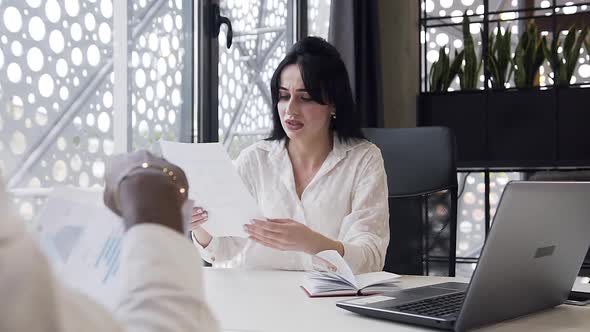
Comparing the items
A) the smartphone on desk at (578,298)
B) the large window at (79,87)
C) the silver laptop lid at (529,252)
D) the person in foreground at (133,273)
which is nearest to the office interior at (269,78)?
the large window at (79,87)

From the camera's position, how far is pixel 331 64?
205 centimetres

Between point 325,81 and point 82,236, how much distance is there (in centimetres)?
143

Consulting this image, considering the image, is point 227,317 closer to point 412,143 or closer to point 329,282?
point 329,282

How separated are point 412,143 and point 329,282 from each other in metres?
0.83

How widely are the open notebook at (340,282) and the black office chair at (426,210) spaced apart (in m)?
0.56

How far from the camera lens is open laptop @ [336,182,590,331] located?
0.96 metres

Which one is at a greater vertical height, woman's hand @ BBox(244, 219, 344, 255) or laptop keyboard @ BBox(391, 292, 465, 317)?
woman's hand @ BBox(244, 219, 344, 255)

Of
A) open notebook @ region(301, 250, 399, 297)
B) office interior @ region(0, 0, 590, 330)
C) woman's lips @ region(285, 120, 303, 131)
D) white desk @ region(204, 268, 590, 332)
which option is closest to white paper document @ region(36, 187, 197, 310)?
white desk @ region(204, 268, 590, 332)

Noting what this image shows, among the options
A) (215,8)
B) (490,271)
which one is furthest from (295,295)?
(215,8)

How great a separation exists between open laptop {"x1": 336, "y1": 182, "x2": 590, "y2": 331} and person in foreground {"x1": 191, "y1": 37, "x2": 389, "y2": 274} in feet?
1.89

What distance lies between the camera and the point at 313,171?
2029 mm

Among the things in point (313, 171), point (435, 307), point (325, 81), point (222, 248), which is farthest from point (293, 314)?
point (325, 81)

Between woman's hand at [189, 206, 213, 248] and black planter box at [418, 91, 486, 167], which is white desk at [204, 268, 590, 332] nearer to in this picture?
woman's hand at [189, 206, 213, 248]

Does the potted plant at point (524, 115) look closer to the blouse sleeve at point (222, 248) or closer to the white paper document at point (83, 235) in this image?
the blouse sleeve at point (222, 248)
